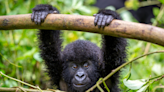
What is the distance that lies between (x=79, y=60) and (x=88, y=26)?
3.46 feet

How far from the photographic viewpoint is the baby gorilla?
2.64 metres

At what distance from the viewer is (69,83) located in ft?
9.75

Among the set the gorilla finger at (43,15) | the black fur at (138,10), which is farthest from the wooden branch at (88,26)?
the black fur at (138,10)

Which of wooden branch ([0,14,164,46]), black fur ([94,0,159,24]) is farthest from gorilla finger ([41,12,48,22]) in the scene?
black fur ([94,0,159,24])

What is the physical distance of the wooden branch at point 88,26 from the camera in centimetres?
161

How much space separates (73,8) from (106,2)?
5232 mm

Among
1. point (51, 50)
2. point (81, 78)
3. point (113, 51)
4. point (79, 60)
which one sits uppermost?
point (113, 51)

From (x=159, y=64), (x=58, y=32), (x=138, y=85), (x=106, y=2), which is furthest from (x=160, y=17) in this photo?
(x=106, y=2)

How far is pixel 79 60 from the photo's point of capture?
2859mm

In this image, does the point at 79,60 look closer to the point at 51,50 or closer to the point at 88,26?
the point at 51,50

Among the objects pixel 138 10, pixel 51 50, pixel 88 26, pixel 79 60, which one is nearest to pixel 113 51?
pixel 79 60

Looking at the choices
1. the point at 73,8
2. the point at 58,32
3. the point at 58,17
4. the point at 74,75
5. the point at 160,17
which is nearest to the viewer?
the point at 58,17

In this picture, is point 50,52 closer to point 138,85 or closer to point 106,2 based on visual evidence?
point 138,85

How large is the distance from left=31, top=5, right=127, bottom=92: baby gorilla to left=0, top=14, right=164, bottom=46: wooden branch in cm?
51
